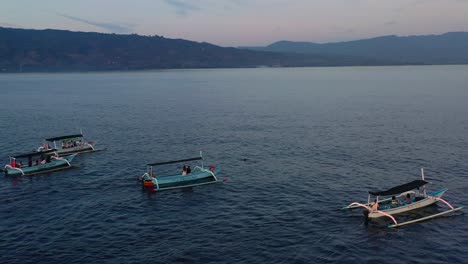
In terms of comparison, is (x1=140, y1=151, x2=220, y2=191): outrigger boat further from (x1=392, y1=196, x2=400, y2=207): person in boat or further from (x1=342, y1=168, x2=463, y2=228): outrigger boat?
(x1=392, y1=196, x2=400, y2=207): person in boat

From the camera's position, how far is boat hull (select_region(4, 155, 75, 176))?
5891cm

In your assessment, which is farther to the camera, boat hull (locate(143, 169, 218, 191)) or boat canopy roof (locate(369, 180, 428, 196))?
boat hull (locate(143, 169, 218, 191))

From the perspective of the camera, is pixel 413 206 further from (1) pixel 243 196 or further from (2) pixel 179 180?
(2) pixel 179 180

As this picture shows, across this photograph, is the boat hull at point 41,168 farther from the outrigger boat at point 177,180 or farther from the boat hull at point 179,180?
the boat hull at point 179,180

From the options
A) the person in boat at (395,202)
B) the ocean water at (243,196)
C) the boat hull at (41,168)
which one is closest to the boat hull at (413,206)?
the person in boat at (395,202)

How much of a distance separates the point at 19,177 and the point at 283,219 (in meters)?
41.0

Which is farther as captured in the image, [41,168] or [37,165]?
[41,168]

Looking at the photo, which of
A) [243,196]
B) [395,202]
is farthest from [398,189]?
[243,196]

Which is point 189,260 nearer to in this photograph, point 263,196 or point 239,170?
point 263,196

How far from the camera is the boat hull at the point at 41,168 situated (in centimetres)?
5891

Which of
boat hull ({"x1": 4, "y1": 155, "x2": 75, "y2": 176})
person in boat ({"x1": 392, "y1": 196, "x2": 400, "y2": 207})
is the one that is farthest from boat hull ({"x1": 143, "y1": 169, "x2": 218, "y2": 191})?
person in boat ({"x1": 392, "y1": 196, "x2": 400, "y2": 207})

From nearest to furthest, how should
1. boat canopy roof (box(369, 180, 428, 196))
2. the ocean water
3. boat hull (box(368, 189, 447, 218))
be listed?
1. the ocean water
2. boat hull (box(368, 189, 447, 218))
3. boat canopy roof (box(369, 180, 428, 196))

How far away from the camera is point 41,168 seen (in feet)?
200

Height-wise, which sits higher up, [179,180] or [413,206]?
[179,180]
